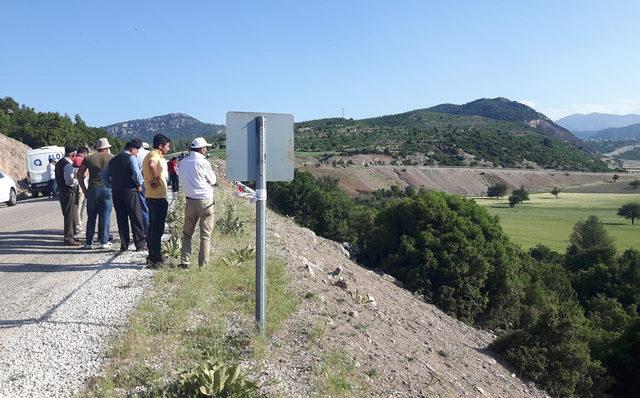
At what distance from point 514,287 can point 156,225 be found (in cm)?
2141

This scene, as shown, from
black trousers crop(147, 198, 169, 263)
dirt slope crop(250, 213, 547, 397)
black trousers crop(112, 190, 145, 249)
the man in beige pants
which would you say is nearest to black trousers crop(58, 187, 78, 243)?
black trousers crop(112, 190, 145, 249)

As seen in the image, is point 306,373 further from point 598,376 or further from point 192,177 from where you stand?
point 598,376

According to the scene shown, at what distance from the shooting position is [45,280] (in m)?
8.08

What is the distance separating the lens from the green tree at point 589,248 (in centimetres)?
4259

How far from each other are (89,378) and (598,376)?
16608 millimetres

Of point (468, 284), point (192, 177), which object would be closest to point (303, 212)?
point (468, 284)

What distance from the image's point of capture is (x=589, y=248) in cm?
4603

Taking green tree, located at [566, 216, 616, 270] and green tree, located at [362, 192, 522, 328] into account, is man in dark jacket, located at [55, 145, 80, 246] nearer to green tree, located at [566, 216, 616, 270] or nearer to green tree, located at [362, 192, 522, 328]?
green tree, located at [362, 192, 522, 328]

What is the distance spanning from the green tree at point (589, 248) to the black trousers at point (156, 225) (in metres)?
40.5

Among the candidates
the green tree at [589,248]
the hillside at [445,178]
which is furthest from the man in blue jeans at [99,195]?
the hillside at [445,178]

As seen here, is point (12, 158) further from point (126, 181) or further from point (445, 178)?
point (445, 178)

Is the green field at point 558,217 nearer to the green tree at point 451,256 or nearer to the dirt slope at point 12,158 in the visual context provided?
the green tree at point 451,256

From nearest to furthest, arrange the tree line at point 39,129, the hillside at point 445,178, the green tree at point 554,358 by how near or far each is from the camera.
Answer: the green tree at point 554,358, the tree line at point 39,129, the hillside at point 445,178

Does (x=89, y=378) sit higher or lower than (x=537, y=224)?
higher
